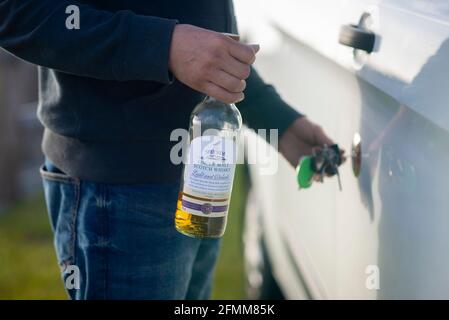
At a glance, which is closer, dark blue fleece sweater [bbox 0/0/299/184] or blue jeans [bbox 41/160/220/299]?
dark blue fleece sweater [bbox 0/0/299/184]

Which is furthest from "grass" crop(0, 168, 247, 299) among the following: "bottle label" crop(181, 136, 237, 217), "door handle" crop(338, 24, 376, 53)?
"door handle" crop(338, 24, 376, 53)

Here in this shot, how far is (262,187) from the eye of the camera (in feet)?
→ 11.0

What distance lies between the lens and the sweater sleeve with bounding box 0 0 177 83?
4.91 feet

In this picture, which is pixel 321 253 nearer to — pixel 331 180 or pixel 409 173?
pixel 331 180

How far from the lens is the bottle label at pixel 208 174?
1.58 meters

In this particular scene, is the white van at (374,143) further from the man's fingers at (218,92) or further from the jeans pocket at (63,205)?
the jeans pocket at (63,205)

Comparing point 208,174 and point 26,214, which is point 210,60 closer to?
point 208,174

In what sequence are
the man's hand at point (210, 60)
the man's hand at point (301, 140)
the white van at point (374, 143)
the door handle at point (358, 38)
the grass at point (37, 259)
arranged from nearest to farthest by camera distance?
the white van at point (374, 143) → the man's hand at point (210, 60) → the door handle at point (358, 38) → the man's hand at point (301, 140) → the grass at point (37, 259)

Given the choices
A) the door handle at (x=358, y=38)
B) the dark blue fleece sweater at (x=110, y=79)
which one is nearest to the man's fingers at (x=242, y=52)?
the dark blue fleece sweater at (x=110, y=79)

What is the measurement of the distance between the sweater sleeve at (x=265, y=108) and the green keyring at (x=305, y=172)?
0.56ft

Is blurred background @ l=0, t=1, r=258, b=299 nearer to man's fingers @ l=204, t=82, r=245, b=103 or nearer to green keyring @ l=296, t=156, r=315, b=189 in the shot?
green keyring @ l=296, t=156, r=315, b=189

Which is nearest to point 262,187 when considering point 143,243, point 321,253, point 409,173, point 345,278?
point 321,253

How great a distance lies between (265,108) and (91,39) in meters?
0.68
